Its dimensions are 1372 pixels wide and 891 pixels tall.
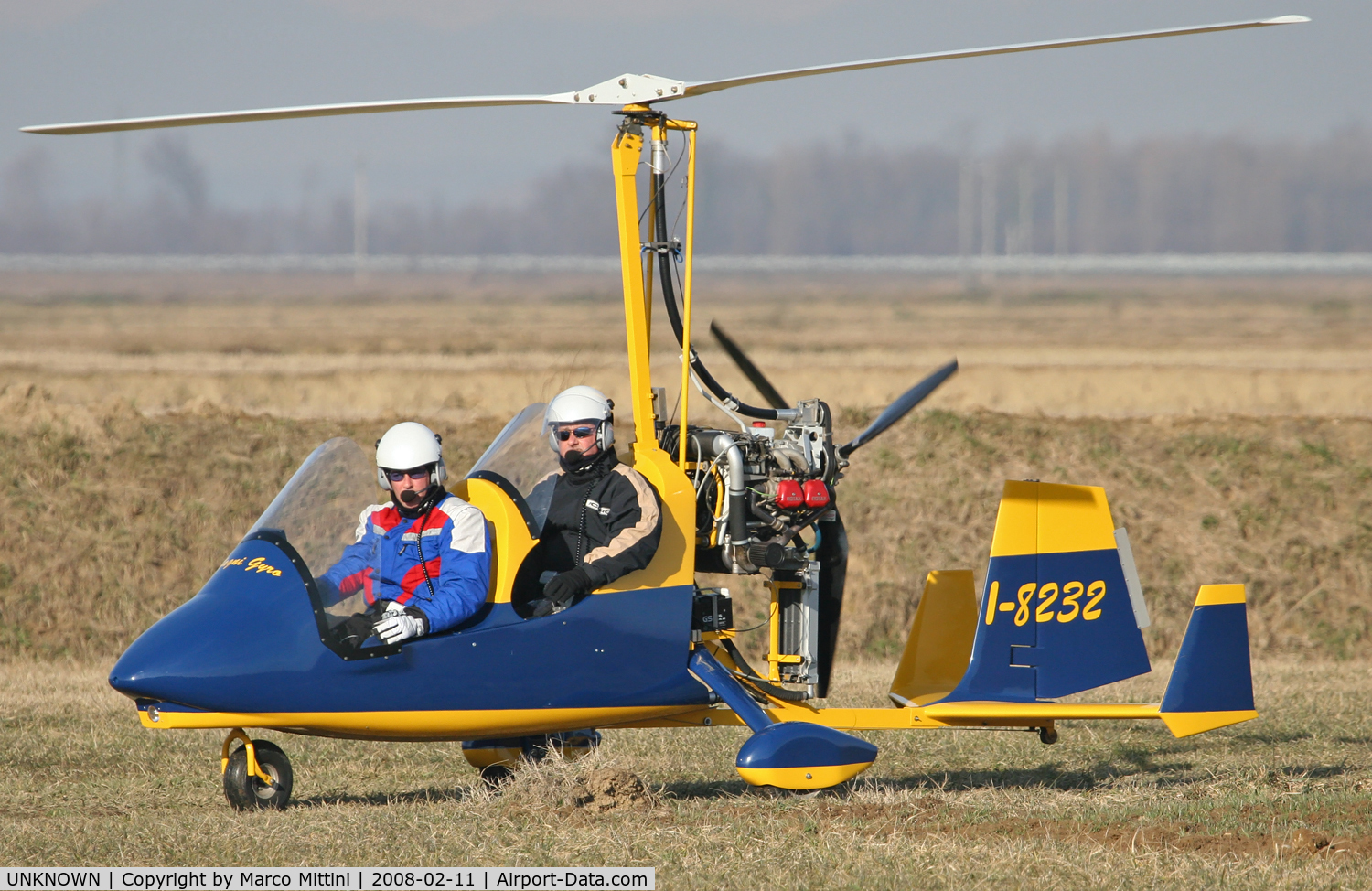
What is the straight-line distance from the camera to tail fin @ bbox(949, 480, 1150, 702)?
27.1ft

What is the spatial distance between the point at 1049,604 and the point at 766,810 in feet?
6.98

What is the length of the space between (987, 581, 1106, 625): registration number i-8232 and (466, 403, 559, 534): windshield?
263 cm

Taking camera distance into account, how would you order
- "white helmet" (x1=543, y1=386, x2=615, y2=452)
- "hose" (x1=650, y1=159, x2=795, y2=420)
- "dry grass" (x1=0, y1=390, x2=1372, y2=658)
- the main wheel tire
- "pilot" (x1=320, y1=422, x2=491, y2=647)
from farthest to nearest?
"dry grass" (x1=0, y1=390, x2=1372, y2=658)
the main wheel tire
"hose" (x1=650, y1=159, x2=795, y2=420)
"white helmet" (x1=543, y1=386, x2=615, y2=452)
"pilot" (x1=320, y1=422, x2=491, y2=647)

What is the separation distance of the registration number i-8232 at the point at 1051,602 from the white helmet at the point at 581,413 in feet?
7.99

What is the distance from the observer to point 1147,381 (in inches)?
884

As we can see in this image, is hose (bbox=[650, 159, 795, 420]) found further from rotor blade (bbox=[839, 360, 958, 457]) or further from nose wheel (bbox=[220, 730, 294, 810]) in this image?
nose wheel (bbox=[220, 730, 294, 810])

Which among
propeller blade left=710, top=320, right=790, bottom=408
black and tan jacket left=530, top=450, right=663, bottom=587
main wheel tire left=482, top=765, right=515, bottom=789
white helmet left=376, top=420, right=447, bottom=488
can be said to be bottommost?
main wheel tire left=482, top=765, right=515, bottom=789

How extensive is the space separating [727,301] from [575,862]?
162 ft

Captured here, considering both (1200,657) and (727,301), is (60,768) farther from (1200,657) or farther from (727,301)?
(727,301)

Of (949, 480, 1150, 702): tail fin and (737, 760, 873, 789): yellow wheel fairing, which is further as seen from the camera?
(949, 480, 1150, 702): tail fin

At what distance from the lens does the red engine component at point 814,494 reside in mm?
8047

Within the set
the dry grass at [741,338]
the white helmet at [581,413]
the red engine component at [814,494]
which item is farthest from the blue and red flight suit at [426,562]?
the dry grass at [741,338]

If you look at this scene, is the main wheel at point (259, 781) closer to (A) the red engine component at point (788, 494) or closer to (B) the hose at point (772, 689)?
(B) the hose at point (772, 689)

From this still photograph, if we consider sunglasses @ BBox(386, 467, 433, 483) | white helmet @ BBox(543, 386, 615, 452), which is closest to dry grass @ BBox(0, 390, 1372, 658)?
white helmet @ BBox(543, 386, 615, 452)
